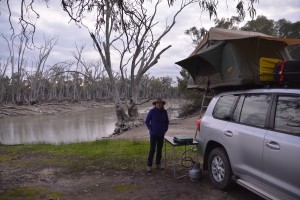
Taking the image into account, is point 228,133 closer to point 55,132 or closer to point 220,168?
point 220,168

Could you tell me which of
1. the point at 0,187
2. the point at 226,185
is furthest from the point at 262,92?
the point at 0,187

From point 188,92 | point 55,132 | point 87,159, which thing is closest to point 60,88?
point 188,92

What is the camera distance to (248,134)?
15.6ft

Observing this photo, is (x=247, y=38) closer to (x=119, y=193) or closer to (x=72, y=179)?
(x=119, y=193)

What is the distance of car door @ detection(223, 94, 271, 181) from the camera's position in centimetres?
454

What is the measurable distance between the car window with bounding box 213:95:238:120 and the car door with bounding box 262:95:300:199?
119 cm

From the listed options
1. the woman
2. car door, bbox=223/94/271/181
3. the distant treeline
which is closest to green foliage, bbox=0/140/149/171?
the woman

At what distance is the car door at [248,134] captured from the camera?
4.54 metres

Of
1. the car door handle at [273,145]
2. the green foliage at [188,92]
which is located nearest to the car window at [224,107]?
the car door handle at [273,145]

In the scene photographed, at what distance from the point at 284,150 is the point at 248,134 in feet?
2.70

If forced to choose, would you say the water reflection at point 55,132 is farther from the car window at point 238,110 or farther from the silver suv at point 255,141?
the car window at point 238,110

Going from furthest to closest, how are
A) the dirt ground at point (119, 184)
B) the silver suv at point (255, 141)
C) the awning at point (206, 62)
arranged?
the awning at point (206, 62)
the dirt ground at point (119, 184)
the silver suv at point (255, 141)

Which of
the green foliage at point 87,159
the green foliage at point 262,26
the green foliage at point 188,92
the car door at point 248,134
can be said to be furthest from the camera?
the green foliage at point 262,26

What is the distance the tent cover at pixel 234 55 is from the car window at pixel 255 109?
591 mm
